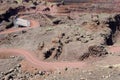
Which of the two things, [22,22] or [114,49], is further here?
[22,22]

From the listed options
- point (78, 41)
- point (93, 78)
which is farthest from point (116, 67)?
point (78, 41)

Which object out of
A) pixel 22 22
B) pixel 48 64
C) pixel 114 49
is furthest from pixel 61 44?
pixel 22 22

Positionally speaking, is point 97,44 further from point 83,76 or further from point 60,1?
point 60,1

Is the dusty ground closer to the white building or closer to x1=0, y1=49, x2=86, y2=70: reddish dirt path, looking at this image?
x1=0, y1=49, x2=86, y2=70: reddish dirt path

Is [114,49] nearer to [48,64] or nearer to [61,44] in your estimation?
[61,44]

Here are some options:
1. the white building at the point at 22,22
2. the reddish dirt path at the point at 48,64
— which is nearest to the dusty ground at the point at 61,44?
the reddish dirt path at the point at 48,64

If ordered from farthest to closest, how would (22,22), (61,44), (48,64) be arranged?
(22,22) → (61,44) → (48,64)

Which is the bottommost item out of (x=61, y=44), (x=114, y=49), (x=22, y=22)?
(x=22, y=22)

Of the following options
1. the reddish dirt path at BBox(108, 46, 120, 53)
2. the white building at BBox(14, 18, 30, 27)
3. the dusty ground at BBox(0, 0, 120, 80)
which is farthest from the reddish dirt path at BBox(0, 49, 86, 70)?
the white building at BBox(14, 18, 30, 27)

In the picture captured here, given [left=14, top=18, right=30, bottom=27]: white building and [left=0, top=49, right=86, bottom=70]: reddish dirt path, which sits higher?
[left=0, top=49, right=86, bottom=70]: reddish dirt path
